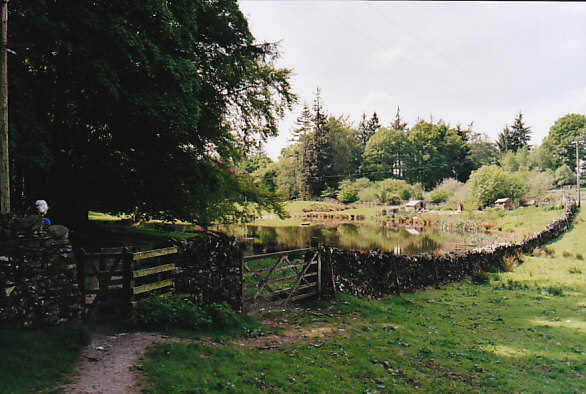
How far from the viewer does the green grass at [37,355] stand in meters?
5.24

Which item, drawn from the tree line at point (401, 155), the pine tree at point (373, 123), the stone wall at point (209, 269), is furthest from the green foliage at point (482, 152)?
the stone wall at point (209, 269)

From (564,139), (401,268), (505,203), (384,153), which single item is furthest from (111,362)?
(564,139)

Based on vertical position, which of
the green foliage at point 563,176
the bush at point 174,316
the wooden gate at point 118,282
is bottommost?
the bush at point 174,316

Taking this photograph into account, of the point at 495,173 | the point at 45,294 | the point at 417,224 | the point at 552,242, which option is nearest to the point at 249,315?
the point at 45,294

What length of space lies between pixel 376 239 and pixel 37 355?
35261 mm

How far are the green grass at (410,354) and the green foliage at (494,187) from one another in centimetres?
4484

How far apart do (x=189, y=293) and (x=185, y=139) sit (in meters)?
8.40

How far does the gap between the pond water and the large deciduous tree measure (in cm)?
1269

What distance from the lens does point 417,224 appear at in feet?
167

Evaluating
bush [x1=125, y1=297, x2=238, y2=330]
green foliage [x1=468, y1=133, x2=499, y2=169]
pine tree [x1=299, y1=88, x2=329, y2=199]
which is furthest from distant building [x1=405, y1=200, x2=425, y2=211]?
bush [x1=125, y1=297, x2=238, y2=330]

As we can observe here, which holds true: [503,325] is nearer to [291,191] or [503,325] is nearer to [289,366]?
[289,366]

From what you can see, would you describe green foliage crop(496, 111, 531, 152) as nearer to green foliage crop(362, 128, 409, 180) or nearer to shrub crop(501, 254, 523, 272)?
green foliage crop(362, 128, 409, 180)

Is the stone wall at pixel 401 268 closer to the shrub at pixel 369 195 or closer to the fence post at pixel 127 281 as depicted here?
the fence post at pixel 127 281

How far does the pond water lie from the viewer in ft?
104
